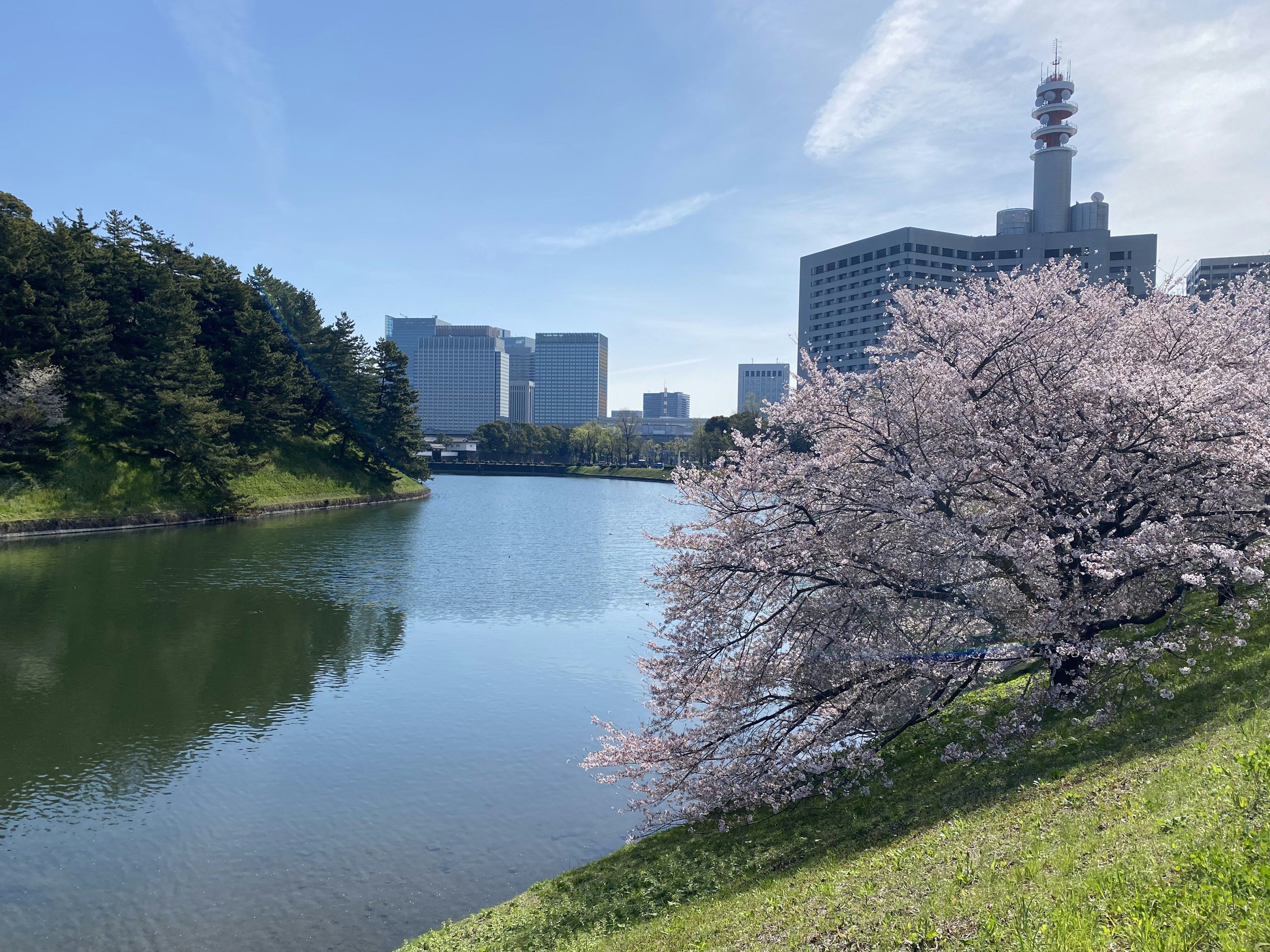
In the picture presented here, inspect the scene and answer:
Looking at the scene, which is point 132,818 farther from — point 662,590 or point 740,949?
point 740,949

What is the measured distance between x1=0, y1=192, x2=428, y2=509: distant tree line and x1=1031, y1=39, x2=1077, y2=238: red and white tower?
406 ft

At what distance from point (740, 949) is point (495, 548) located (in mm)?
43784

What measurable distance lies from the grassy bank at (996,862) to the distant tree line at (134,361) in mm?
55081

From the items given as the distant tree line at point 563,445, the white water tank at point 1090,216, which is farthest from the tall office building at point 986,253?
the distant tree line at point 563,445

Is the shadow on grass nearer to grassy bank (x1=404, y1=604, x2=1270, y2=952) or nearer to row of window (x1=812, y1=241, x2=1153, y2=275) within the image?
grassy bank (x1=404, y1=604, x2=1270, y2=952)

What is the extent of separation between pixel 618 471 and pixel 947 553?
480 feet

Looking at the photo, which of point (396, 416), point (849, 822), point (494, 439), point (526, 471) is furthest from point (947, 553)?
point (494, 439)

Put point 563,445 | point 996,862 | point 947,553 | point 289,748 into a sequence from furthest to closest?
point 563,445 < point 289,748 < point 947,553 < point 996,862

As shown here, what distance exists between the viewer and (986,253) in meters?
149

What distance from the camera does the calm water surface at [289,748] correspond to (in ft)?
38.3

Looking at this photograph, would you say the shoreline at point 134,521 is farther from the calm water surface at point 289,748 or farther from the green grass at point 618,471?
the green grass at point 618,471

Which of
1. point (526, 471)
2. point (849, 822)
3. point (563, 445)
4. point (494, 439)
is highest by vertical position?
point (494, 439)

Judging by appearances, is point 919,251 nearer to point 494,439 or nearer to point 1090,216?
point 1090,216

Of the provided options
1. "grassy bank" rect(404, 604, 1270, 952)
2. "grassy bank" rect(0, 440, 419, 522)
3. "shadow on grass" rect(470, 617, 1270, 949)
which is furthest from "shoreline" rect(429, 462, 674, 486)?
"grassy bank" rect(404, 604, 1270, 952)
